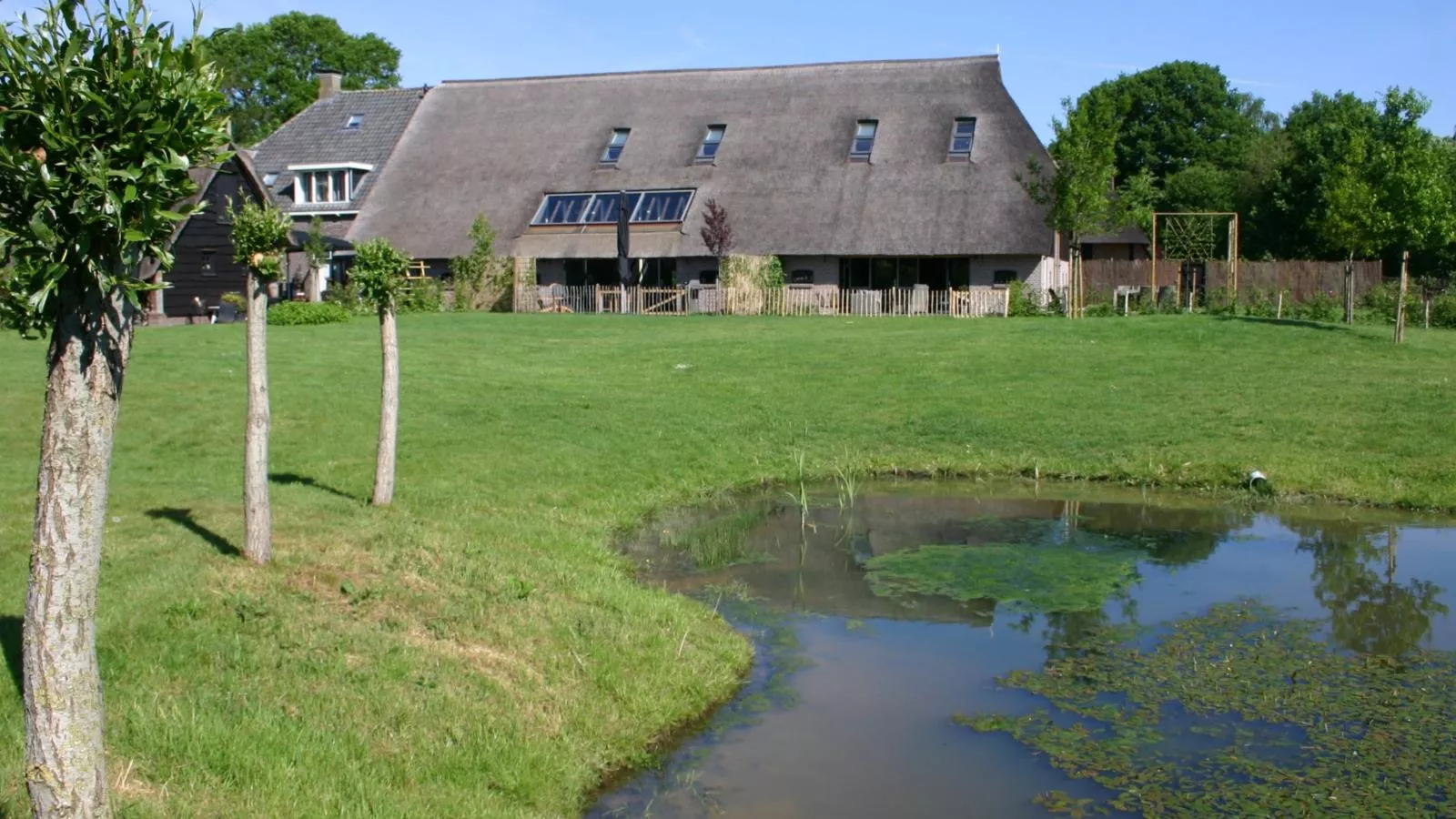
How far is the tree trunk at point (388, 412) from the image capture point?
11.8 meters

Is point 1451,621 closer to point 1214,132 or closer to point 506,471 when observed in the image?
point 506,471

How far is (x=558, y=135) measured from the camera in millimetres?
46875

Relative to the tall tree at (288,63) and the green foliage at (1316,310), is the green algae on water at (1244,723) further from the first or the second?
the tall tree at (288,63)

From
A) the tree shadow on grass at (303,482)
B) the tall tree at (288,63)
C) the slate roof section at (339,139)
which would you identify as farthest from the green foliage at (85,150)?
the tall tree at (288,63)

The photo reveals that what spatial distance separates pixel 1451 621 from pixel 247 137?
70.8 meters

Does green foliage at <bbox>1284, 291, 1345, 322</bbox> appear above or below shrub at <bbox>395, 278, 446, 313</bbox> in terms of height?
below

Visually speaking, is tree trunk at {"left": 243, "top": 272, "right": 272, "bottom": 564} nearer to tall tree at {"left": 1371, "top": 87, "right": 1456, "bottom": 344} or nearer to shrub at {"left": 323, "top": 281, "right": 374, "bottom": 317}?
tall tree at {"left": 1371, "top": 87, "right": 1456, "bottom": 344}

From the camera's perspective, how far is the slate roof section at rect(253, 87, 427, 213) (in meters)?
48.7

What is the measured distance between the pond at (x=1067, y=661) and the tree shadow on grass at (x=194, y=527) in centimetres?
386

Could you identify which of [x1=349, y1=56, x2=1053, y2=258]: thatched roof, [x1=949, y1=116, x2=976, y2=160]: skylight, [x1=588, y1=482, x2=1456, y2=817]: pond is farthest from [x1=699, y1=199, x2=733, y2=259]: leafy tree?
[x1=588, y1=482, x2=1456, y2=817]: pond

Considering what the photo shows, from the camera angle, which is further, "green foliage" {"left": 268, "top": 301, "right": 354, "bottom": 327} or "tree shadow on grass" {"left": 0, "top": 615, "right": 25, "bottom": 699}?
"green foliage" {"left": 268, "top": 301, "right": 354, "bottom": 327}

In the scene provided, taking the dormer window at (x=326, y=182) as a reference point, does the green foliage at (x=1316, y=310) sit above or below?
below

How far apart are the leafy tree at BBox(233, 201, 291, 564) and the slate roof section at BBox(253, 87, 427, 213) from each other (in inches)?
1554

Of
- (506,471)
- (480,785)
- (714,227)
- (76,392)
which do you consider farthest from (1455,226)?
(76,392)
